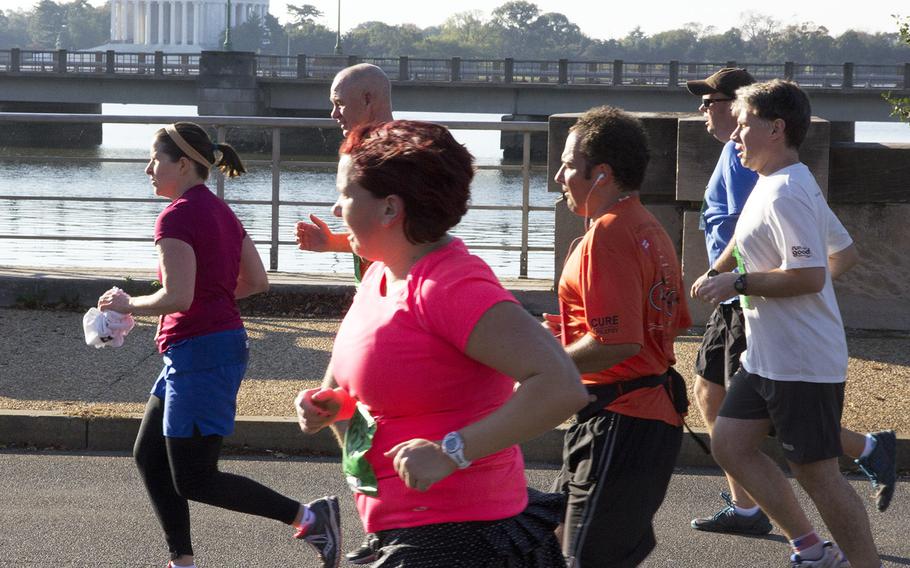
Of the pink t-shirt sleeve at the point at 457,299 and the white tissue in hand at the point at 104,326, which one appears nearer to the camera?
the pink t-shirt sleeve at the point at 457,299

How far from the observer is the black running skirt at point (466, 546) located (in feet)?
8.91

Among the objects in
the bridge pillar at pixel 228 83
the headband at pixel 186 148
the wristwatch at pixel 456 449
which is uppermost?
the bridge pillar at pixel 228 83

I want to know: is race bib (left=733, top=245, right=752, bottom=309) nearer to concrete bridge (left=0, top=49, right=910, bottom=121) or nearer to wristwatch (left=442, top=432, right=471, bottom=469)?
wristwatch (left=442, top=432, right=471, bottom=469)

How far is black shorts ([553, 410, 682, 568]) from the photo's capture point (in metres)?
3.54

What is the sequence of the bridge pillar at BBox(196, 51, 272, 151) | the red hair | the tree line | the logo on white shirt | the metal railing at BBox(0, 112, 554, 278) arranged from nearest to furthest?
the red hair, the logo on white shirt, the metal railing at BBox(0, 112, 554, 278), the bridge pillar at BBox(196, 51, 272, 151), the tree line

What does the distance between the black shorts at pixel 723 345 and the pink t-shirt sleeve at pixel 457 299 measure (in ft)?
8.71

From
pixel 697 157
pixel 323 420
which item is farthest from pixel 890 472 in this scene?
pixel 697 157

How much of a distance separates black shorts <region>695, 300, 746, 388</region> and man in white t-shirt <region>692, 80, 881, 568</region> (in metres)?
0.64

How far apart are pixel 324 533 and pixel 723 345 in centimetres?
172

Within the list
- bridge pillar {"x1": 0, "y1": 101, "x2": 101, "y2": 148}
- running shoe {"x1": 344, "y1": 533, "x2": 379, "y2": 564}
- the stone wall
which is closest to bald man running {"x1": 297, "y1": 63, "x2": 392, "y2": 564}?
running shoe {"x1": 344, "y1": 533, "x2": 379, "y2": 564}

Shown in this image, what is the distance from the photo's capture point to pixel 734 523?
554 centimetres

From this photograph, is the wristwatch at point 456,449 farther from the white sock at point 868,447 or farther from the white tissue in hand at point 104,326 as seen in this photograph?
the white sock at point 868,447

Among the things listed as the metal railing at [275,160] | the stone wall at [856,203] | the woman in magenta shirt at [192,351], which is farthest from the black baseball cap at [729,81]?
the metal railing at [275,160]

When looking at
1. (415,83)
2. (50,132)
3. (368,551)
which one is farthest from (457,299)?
(415,83)
